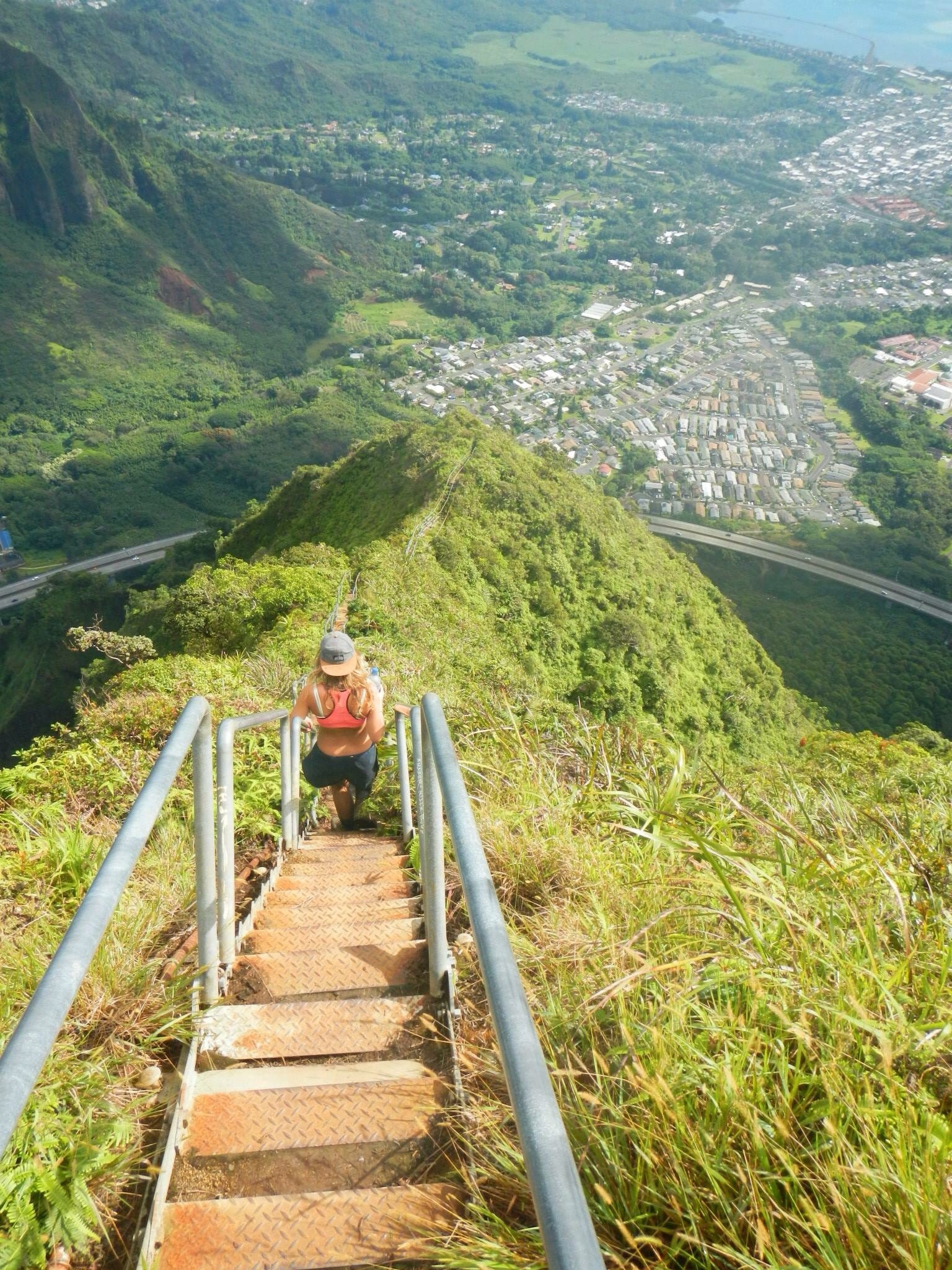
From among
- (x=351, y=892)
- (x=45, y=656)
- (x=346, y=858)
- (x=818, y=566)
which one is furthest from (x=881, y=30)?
(x=351, y=892)

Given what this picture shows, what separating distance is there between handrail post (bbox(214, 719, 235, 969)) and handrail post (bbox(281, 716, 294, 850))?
1340 millimetres

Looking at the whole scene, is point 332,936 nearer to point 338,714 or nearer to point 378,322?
point 338,714

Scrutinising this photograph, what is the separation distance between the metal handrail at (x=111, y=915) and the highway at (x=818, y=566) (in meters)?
36.6

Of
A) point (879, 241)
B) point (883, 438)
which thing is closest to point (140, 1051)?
A: point (883, 438)

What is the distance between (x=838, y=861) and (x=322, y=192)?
13053cm

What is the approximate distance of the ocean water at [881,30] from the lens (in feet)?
544

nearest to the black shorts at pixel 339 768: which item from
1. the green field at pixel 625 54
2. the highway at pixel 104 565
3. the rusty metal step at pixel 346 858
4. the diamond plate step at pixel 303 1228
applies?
the rusty metal step at pixel 346 858

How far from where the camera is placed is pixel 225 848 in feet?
8.89

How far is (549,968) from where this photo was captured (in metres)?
2.29

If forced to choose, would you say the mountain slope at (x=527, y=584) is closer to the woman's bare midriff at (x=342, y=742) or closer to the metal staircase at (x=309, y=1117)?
the woman's bare midriff at (x=342, y=742)

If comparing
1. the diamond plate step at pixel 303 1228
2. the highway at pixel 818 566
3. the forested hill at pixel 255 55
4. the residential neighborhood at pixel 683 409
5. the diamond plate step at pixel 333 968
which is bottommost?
the highway at pixel 818 566

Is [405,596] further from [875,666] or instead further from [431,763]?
[875,666]

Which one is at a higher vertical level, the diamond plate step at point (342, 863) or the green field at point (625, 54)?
the green field at point (625, 54)

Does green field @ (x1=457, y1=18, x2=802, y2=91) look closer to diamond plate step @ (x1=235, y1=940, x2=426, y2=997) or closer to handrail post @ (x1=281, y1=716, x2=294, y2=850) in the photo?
handrail post @ (x1=281, y1=716, x2=294, y2=850)
